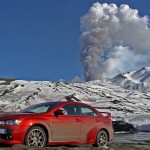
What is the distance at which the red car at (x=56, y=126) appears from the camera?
35.0 ft

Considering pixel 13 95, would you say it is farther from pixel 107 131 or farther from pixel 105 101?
pixel 107 131

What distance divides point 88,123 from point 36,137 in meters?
1.94

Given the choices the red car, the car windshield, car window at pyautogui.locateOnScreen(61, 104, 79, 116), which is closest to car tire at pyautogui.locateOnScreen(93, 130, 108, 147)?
the red car

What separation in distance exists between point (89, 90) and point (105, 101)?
21.8 m

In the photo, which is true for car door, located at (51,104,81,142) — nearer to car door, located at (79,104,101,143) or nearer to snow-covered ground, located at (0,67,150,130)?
car door, located at (79,104,101,143)

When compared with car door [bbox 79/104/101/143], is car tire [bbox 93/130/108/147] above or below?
below

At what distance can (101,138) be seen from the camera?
12.7m

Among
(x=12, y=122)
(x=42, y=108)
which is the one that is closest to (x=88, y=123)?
(x=42, y=108)

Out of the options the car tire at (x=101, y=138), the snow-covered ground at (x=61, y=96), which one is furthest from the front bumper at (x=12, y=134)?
the snow-covered ground at (x=61, y=96)

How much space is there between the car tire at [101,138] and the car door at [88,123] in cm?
19

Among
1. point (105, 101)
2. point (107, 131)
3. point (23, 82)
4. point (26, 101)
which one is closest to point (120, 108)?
point (105, 101)

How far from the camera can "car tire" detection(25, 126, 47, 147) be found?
10.8 meters

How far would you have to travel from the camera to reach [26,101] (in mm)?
132875

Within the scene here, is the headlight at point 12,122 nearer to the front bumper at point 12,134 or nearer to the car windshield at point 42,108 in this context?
the front bumper at point 12,134
